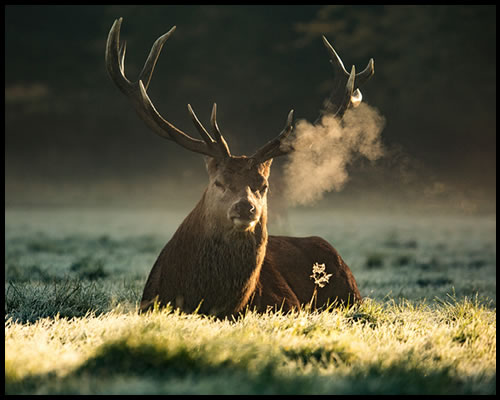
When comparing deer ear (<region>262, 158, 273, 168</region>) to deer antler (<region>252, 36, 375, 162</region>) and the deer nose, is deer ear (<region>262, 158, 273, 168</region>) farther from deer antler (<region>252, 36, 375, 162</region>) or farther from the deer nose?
the deer nose

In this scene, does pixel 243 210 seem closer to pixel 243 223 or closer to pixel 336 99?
pixel 243 223

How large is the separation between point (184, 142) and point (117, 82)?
1095mm

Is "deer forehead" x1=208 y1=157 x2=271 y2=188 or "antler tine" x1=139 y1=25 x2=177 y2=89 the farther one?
"antler tine" x1=139 y1=25 x2=177 y2=89

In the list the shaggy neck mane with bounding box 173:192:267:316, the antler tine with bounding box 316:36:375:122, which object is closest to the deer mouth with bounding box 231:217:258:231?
the shaggy neck mane with bounding box 173:192:267:316

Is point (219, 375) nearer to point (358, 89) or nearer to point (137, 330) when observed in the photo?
point (137, 330)

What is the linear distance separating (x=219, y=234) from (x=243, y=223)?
40 cm

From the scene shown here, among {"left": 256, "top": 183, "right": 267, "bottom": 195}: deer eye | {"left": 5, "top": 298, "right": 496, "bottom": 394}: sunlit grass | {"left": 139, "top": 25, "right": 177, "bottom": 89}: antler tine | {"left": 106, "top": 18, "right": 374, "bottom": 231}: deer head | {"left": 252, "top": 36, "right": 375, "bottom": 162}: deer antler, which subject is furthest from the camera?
{"left": 139, "top": 25, "right": 177, "bottom": 89}: antler tine

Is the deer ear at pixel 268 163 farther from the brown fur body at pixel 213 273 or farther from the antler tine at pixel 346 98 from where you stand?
the antler tine at pixel 346 98

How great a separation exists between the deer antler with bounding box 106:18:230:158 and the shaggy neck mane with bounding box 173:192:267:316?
2.27 feet

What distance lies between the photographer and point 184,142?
18.1 feet

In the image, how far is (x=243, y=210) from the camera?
480 centimetres

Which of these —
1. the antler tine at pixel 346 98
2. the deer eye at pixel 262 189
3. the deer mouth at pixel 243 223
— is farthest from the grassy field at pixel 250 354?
the antler tine at pixel 346 98

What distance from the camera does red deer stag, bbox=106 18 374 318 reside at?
512cm
